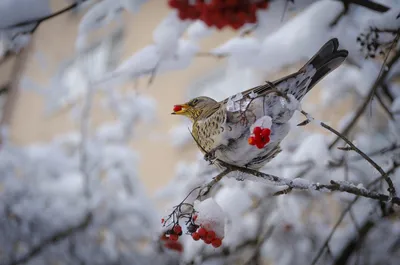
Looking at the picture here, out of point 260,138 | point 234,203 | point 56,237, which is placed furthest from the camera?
point 56,237

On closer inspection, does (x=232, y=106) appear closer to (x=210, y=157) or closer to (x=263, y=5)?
(x=210, y=157)

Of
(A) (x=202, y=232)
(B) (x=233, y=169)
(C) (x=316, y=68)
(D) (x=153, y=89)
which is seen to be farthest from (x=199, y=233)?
(D) (x=153, y=89)

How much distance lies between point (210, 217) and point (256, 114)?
8.2 inches

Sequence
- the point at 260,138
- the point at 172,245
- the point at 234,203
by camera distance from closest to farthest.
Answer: the point at 260,138, the point at 234,203, the point at 172,245

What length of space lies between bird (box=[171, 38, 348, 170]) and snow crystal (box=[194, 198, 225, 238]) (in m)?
0.08

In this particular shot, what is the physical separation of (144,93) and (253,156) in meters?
2.58

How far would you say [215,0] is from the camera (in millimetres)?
846

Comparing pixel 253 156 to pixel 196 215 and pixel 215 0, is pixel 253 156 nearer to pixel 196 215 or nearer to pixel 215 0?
pixel 196 215

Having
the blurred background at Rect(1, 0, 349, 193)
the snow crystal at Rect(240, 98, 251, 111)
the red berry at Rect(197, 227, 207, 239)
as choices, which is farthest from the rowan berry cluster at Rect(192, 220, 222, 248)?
the blurred background at Rect(1, 0, 349, 193)

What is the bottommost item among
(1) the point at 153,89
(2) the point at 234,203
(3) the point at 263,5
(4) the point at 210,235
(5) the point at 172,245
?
(1) the point at 153,89

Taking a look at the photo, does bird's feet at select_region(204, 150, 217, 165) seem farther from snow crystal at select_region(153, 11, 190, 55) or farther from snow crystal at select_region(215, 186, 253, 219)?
snow crystal at select_region(153, 11, 190, 55)

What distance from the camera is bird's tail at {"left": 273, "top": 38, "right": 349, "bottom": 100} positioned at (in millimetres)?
602

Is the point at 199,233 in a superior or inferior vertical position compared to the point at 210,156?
inferior

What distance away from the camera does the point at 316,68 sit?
2.01 ft
